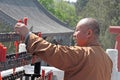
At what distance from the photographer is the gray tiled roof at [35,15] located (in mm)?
23125

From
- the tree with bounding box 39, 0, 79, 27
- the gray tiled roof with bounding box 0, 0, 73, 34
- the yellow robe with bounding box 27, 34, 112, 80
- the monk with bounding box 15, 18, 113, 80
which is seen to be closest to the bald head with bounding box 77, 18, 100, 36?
the monk with bounding box 15, 18, 113, 80

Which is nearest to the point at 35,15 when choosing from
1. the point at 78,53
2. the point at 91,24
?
the point at 91,24

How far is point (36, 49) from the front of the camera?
2.48 metres

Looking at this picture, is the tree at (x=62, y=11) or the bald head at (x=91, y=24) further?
the tree at (x=62, y=11)

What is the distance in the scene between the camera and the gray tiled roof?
2312cm

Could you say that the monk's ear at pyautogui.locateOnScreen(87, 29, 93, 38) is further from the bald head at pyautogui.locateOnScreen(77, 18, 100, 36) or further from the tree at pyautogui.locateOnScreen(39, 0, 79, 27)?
the tree at pyautogui.locateOnScreen(39, 0, 79, 27)

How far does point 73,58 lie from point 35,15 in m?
25.1

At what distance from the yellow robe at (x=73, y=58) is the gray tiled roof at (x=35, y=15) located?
19379 millimetres

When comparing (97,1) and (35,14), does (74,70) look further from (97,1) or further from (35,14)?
(97,1)

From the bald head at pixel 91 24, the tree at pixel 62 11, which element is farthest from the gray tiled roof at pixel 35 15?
the bald head at pixel 91 24

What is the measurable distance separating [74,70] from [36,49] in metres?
0.29

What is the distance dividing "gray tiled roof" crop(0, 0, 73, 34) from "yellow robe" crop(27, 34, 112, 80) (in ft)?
63.6

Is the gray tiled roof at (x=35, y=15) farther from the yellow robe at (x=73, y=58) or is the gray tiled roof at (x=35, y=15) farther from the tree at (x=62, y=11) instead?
the yellow robe at (x=73, y=58)

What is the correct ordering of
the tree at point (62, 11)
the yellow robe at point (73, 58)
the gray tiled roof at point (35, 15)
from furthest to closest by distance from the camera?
1. the tree at point (62, 11)
2. the gray tiled roof at point (35, 15)
3. the yellow robe at point (73, 58)
